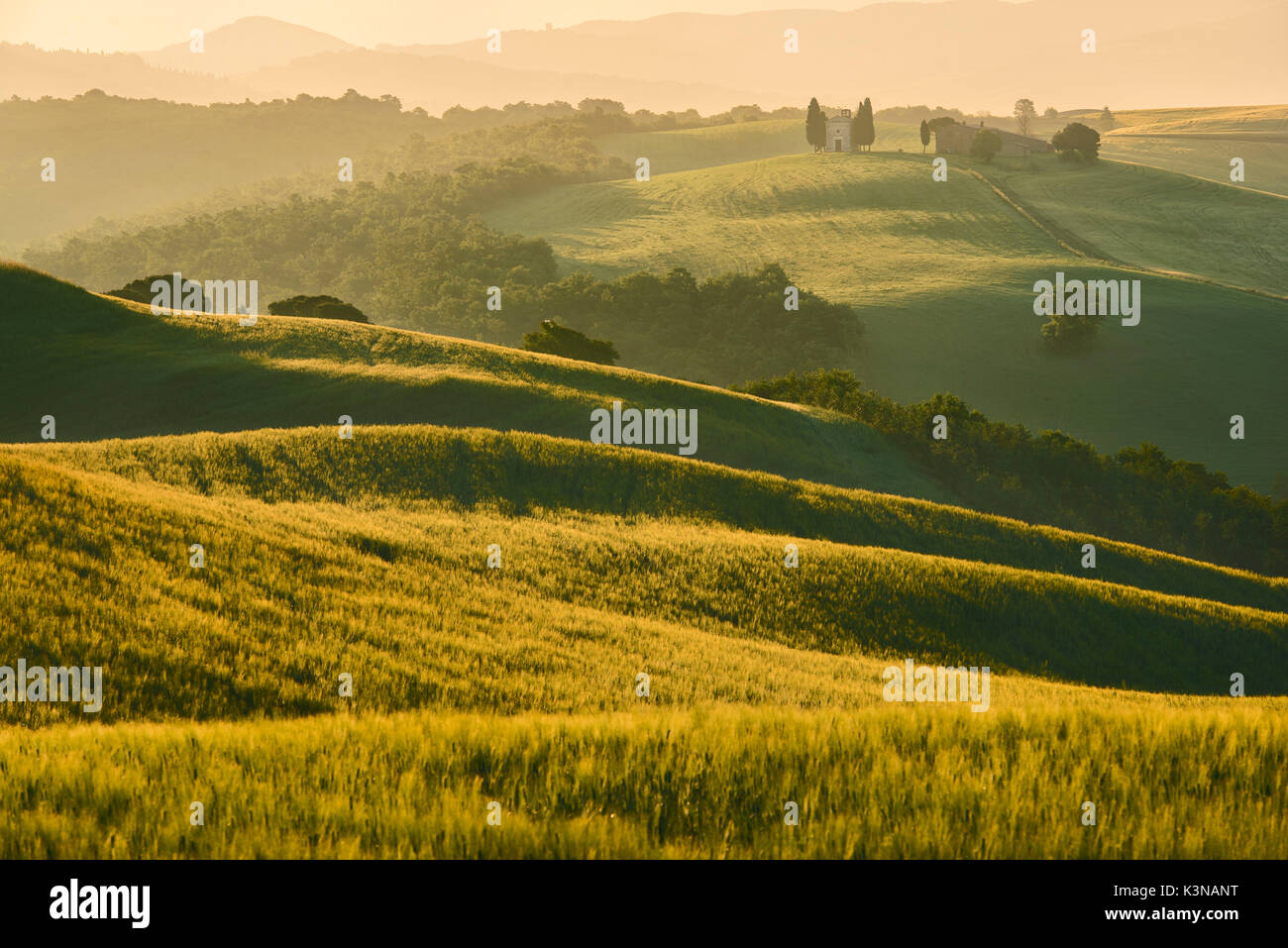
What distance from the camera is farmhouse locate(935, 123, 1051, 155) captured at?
174 meters

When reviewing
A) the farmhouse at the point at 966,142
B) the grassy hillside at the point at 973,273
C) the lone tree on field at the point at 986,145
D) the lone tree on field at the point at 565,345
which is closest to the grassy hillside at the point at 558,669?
the lone tree on field at the point at 565,345

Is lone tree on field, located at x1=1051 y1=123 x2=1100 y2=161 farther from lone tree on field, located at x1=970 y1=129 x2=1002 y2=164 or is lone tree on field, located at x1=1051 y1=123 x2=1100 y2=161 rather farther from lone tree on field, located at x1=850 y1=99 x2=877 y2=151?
lone tree on field, located at x1=850 y1=99 x2=877 y2=151

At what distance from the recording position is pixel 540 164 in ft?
625

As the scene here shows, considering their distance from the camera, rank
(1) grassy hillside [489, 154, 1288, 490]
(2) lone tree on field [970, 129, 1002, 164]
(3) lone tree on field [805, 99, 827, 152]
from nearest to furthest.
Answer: (1) grassy hillside [489, 154, 1288, 490], (2) lone tree on field [970, 129, 1002, 164], (3) lone tree on field [805, 99, 827, 152]

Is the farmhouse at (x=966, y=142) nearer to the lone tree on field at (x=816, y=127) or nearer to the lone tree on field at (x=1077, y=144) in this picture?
the lone tree on field at (x=1077, y=144)

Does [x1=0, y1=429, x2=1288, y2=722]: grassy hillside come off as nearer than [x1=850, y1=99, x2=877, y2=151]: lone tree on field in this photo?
Yes

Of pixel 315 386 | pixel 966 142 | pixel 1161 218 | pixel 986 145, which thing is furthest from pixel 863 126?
pixel 315 386

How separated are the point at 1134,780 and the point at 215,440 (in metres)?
28.7

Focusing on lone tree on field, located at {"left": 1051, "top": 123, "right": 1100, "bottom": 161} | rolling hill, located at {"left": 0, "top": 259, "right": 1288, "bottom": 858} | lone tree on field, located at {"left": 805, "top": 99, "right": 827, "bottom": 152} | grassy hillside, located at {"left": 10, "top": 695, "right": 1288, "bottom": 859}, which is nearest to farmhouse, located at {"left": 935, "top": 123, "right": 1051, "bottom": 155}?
lone tree on field, located at {"left": 1051, "top": 123, "right": 1100, "bottom": 161}

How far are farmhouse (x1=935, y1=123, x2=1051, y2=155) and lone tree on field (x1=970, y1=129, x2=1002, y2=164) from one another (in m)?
6.15

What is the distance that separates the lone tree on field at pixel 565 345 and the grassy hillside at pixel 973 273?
33858mm

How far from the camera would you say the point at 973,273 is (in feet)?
376

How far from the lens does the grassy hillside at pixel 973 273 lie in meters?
90.7

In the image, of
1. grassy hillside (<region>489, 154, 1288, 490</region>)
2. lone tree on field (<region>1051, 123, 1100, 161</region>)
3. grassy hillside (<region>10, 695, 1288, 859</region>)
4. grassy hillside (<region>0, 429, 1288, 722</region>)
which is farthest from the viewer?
lone tree on field (<region>1051, 123, 1100, 161</region>)
